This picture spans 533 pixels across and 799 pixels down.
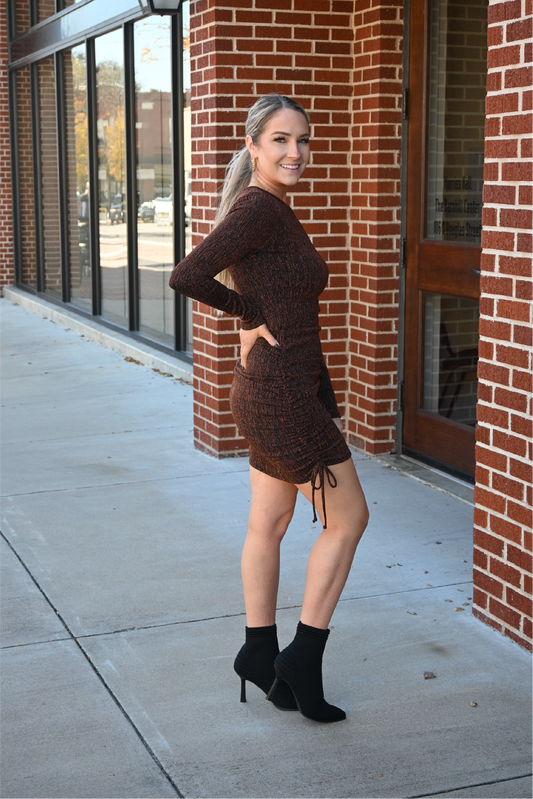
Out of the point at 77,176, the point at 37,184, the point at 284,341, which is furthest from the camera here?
the point at 37,184

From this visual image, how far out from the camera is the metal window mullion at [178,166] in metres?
9.19

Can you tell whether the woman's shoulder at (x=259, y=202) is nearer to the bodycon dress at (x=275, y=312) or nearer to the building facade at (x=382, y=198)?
the bodycon dress at (x=275, y=312)

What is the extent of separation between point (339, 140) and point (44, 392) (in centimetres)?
350

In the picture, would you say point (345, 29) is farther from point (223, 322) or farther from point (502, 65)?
point (502, 65)

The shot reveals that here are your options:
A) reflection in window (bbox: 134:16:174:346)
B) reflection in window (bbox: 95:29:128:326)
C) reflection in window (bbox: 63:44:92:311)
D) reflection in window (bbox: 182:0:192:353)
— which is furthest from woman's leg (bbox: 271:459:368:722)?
reflection in window (bbox: 63:44:92:311)

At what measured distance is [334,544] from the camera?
3.02m

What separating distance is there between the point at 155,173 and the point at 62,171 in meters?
3.74

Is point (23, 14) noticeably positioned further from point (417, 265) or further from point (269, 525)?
point (269, 525)

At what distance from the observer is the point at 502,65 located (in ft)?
11.9

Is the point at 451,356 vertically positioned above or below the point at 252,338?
below

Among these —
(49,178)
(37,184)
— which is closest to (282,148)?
(49,178)

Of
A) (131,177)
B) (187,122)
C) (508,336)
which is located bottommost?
(508,336)

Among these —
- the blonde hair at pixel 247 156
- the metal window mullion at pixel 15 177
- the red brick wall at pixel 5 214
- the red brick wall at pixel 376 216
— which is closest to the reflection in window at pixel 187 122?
the red brick wall at pixel 376 216

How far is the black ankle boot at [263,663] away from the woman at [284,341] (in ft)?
0.32
